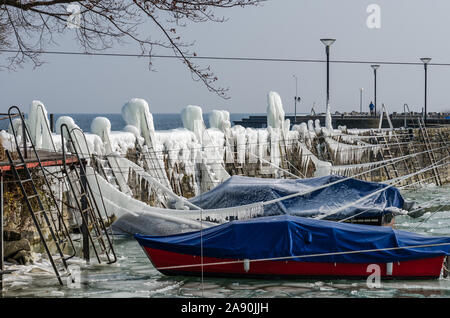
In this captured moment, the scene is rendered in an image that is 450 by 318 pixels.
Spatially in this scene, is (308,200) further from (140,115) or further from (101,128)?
(101,128)

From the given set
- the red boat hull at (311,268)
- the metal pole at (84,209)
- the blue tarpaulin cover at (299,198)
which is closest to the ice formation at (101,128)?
the blue tarpaulin cover at (299,198)

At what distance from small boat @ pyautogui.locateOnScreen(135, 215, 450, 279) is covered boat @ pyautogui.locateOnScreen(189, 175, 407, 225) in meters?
5.06

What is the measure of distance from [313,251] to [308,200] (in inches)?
257

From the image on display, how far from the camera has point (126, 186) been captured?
21.8 meters

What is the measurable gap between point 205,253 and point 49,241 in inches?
220

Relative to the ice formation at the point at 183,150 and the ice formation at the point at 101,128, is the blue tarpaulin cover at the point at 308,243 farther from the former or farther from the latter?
the ice formation at the point at 101,128

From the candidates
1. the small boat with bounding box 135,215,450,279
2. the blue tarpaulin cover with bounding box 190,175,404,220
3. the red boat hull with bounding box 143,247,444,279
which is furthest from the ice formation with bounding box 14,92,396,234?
the small boat with bounding box 135,215,450,279

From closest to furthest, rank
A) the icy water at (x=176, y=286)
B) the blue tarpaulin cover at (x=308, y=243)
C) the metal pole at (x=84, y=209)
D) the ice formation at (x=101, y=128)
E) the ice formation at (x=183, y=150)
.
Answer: the icy water at (x=176, y=286) → the blue tarpaulin cover at (x=308, y=243) → the metal pole at (x=84, y=209) → the ice formation at (x=183, y=150) → the ice formation at (x=101, y=128)

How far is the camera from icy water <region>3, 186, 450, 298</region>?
14.2m

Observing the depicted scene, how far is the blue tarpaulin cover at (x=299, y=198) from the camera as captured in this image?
69.9 feet

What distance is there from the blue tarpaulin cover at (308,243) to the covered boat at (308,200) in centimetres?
506

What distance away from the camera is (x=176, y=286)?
15156 mm

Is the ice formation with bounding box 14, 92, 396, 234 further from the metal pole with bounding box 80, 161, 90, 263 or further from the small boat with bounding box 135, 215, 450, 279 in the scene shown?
the small boat with bounding box 135, 215, 450, 279

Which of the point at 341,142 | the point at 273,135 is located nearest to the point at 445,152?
the point at 341,142
